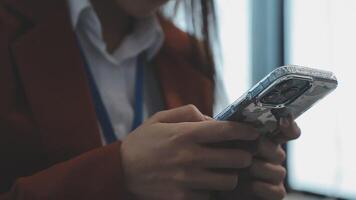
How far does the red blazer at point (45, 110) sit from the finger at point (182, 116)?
0.06 meters

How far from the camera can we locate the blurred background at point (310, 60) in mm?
1149

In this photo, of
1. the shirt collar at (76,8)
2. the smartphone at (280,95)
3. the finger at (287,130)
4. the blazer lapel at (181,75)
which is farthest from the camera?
the blazer lapel at (181,75)

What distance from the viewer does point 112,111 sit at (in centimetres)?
67

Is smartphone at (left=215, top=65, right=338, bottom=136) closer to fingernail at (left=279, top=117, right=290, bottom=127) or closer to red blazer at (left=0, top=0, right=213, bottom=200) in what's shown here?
fingernail at (left=279, top=117, right=290, bottom=127)

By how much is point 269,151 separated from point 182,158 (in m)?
0.13

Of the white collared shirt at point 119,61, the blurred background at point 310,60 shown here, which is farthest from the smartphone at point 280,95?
the blurred background at point 310,60

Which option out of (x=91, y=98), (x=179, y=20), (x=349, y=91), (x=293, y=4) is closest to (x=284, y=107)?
(x=91, y=98)

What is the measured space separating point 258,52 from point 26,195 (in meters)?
1.09

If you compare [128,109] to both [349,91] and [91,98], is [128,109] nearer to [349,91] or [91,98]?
[91,98]

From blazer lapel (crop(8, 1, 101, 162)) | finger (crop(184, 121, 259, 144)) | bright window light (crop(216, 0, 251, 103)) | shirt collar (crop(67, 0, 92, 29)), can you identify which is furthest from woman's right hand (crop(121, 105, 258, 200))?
bright window light (crop(216, 0, 251, 103))

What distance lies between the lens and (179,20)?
81 cm

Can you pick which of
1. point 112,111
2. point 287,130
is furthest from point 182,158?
point 112,111

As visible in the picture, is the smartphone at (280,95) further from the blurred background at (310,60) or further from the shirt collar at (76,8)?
the blurred background at (310,60)

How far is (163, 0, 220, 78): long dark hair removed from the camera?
29.5 inches
